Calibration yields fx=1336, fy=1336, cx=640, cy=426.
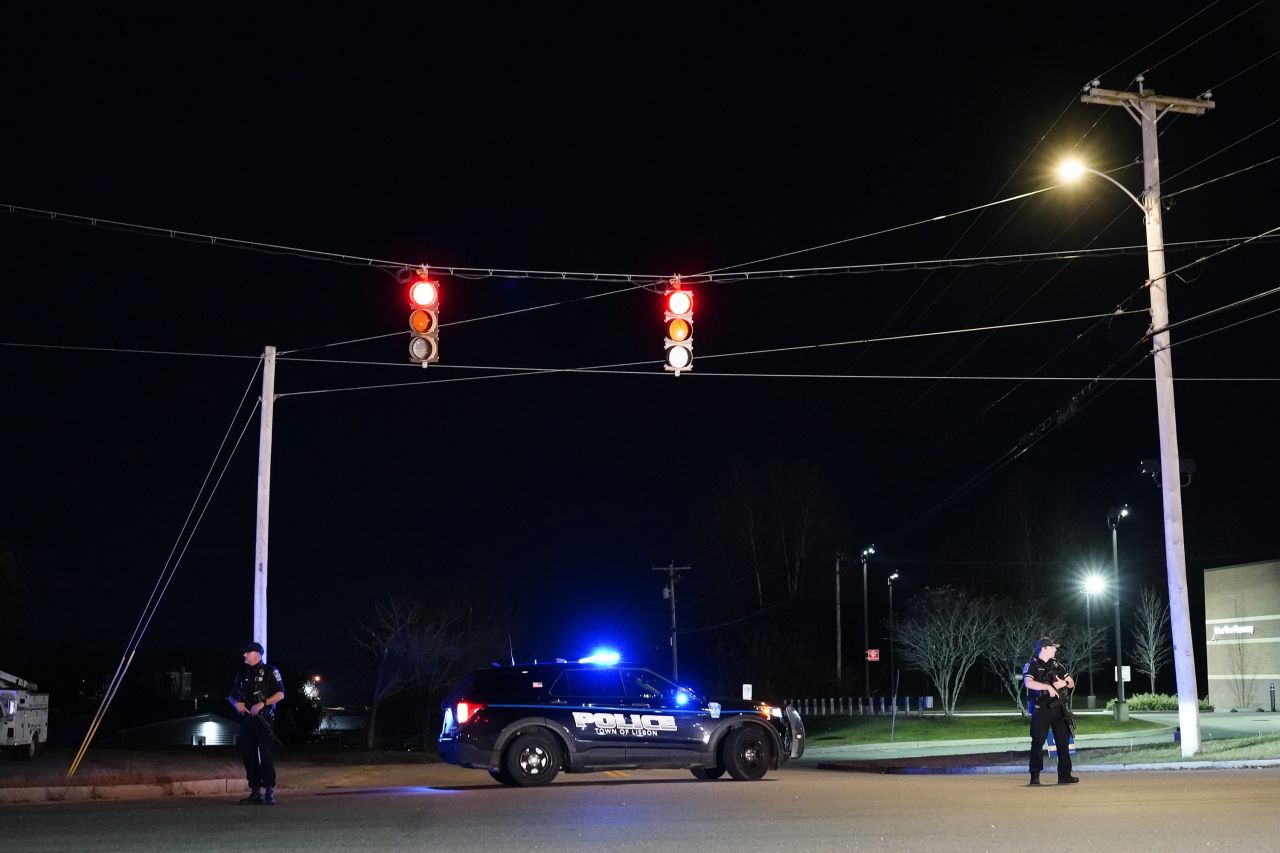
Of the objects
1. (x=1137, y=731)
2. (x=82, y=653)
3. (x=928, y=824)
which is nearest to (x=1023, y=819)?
(x=928, y=824)

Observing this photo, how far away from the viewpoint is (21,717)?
24.2 metres

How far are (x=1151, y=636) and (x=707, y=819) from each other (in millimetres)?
48243

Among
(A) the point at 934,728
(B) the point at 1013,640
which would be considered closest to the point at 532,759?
(A) the point at 934,728

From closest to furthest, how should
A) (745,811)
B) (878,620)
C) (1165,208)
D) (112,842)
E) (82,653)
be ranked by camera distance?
(112,842) < (745,811) < (1165,208) < (878,620) < (82,653)

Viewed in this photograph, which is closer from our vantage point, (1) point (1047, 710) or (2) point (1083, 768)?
(1) point (1047, 710)

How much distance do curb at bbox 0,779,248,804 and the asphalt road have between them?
146 centimetres

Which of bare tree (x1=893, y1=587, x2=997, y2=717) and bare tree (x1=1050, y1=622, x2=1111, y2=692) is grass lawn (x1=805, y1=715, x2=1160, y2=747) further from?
bare tree (x1=1050, y1=622, x2=1111, y2=692)

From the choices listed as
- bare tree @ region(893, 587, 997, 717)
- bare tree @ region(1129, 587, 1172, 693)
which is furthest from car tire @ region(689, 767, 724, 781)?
bare tree @ region(1129, 587, 1172, 693)

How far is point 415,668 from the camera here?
5566cm

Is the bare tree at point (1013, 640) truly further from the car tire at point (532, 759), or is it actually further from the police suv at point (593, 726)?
the car tire at point (532, 759)

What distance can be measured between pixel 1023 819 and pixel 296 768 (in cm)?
1464

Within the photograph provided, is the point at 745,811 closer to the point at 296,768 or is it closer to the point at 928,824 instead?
the point at 928,824

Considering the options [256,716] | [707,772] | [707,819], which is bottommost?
[707,772]

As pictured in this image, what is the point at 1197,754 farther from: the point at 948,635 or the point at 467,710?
the point at 948,635
